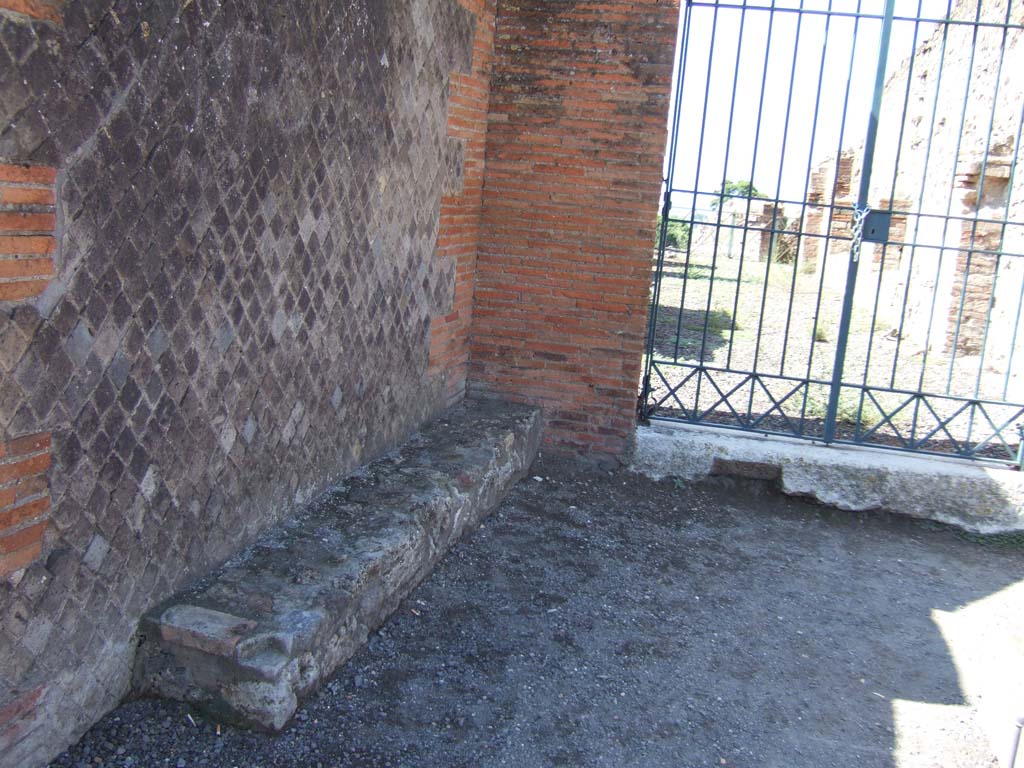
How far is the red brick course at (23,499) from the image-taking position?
2.37m

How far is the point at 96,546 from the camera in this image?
2744 millimetres

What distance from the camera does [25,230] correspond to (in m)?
2.31

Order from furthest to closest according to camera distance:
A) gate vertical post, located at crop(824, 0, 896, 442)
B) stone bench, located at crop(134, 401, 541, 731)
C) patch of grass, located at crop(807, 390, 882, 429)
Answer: patch of grass, located at crop(807, 390, 882, 429) → gate vertical post, located at crop(824, 0, 896, 442) → stone bench, located at crop(134, 401, 541, 731)

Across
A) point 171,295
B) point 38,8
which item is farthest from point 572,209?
point 38,8

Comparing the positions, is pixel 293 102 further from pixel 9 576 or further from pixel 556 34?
pixel 556 34

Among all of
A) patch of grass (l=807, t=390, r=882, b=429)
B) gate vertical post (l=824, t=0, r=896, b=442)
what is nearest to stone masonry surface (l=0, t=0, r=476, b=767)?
gate vertical post (l=824, t=0, r=896, b=442)

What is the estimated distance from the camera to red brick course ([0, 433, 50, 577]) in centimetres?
237

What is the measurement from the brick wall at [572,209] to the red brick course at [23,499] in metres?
3.72

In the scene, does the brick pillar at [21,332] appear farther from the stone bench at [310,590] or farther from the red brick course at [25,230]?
the stone bench at [310,590]

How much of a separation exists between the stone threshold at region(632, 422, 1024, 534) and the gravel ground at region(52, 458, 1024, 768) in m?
0.15

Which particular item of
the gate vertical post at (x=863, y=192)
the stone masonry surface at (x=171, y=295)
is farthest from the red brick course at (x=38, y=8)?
the gate vertical post at (x=863, y=192)

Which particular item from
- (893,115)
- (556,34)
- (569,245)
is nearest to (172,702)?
(569,245)

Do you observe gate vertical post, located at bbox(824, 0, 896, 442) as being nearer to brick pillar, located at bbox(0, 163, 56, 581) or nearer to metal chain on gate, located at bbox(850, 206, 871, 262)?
metal chain on gate, located at bbox(850, 206, 871, 262)

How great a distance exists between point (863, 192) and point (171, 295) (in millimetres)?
4404
